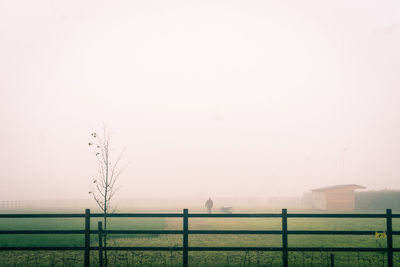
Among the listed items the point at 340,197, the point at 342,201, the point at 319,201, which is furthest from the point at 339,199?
the point at 319,201

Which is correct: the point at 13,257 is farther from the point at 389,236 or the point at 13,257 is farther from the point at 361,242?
the point at 361,242

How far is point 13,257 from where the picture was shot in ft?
52.4

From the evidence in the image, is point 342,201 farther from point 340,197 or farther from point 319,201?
point 319,201

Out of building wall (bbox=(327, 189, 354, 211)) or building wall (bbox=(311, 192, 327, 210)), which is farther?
building wall (bbox=(311, 192, 327, 210))

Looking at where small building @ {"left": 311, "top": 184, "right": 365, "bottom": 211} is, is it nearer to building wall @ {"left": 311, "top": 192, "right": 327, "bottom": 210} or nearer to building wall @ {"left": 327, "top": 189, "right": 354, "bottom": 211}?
building wall @ {"left": 327, "top": 189, "right": 354, "bottom": 211}

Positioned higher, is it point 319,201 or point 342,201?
point 342,201

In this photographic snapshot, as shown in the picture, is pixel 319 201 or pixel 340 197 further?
pixel 319 201

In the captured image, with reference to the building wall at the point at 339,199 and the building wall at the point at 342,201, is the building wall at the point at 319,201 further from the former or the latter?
the building wall at the point at 342,201

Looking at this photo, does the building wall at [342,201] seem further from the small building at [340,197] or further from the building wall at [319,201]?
the building wall at [319,201]

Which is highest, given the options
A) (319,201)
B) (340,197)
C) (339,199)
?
(340,197)

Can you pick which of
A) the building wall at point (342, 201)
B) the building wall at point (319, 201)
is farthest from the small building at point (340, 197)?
the building wall at point (319, 201)

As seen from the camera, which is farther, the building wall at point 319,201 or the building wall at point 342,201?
the building wall at point 319,201

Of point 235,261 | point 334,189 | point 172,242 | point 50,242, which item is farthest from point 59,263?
point 334,189

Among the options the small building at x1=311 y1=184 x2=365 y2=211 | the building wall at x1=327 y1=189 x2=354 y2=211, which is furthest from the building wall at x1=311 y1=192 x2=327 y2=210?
the building wall at x1=327 y1=189 x2=354 y2=211
